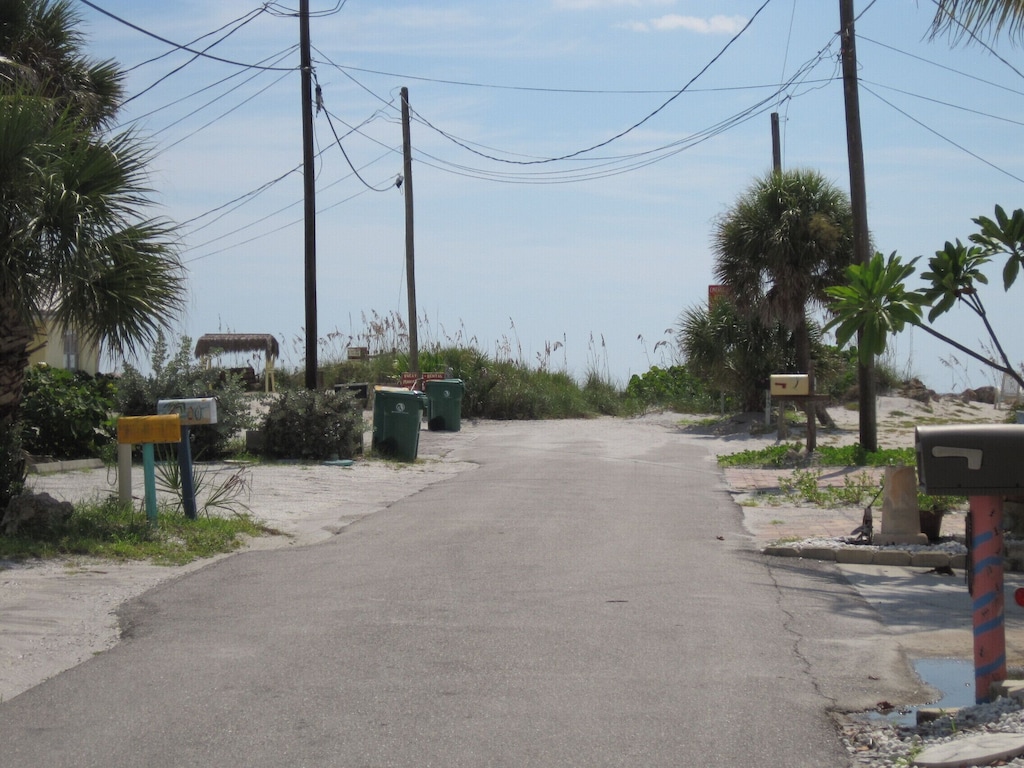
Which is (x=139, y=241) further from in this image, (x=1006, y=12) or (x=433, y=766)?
(x=1006, y=12)

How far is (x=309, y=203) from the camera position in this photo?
797 inches

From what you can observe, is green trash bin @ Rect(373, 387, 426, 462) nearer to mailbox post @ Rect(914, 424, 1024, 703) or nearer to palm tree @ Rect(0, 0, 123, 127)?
palm tree @ Rect(0, 0, 123, 127)

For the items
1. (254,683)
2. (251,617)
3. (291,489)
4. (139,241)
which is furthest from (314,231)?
(254,683)

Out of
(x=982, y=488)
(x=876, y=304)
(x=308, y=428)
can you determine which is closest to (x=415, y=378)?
(x=308, y=428)

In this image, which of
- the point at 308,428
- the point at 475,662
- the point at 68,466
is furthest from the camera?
the point at 308,428

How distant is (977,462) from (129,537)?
722 cm

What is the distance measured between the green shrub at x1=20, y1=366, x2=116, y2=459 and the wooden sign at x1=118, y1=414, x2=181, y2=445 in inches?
244

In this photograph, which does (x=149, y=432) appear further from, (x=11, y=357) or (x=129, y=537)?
(x=11, y=357)

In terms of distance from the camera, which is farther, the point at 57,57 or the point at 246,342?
the point at 246,342

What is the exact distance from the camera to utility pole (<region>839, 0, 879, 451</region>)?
1712 centimetres

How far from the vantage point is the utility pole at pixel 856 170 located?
17.1m

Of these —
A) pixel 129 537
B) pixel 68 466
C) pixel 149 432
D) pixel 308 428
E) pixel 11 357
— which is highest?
pixel 11 357

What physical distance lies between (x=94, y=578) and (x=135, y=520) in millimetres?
1676

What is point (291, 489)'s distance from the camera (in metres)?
13.9
